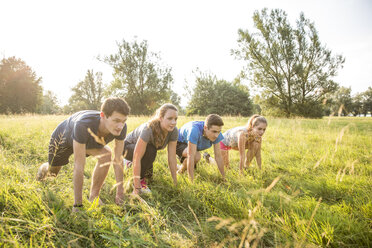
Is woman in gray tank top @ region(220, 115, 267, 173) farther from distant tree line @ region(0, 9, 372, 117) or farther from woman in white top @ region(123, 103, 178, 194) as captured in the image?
distant tree line @ region(0, 9, 372, 117)

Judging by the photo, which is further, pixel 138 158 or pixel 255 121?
pixel 255 121

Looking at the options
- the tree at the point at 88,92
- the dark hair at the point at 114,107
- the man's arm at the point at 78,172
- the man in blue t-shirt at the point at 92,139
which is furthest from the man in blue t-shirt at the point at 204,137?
the tree at the point at 88,92

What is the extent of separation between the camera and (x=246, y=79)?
2505 cm

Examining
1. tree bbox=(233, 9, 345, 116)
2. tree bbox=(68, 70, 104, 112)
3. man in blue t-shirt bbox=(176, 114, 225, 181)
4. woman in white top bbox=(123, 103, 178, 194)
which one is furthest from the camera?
tree bbox=(68, 70, 104, 112)

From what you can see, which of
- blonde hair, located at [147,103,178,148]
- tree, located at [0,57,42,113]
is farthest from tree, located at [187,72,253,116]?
blonde hair, located at [147,103,178,148]

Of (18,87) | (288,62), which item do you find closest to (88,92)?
(18,87)

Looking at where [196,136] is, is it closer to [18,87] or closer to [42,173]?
[42,173]

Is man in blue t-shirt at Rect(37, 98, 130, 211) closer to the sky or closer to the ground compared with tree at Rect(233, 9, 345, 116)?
closer to the ground

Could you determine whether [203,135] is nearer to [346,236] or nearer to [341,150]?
[346,236]

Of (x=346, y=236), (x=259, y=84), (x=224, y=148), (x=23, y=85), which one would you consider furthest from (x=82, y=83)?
(x=346, y=236)

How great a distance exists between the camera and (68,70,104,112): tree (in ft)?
153

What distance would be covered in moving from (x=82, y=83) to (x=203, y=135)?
51030 millimetres

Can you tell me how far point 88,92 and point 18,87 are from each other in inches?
751

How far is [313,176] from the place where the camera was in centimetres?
336
